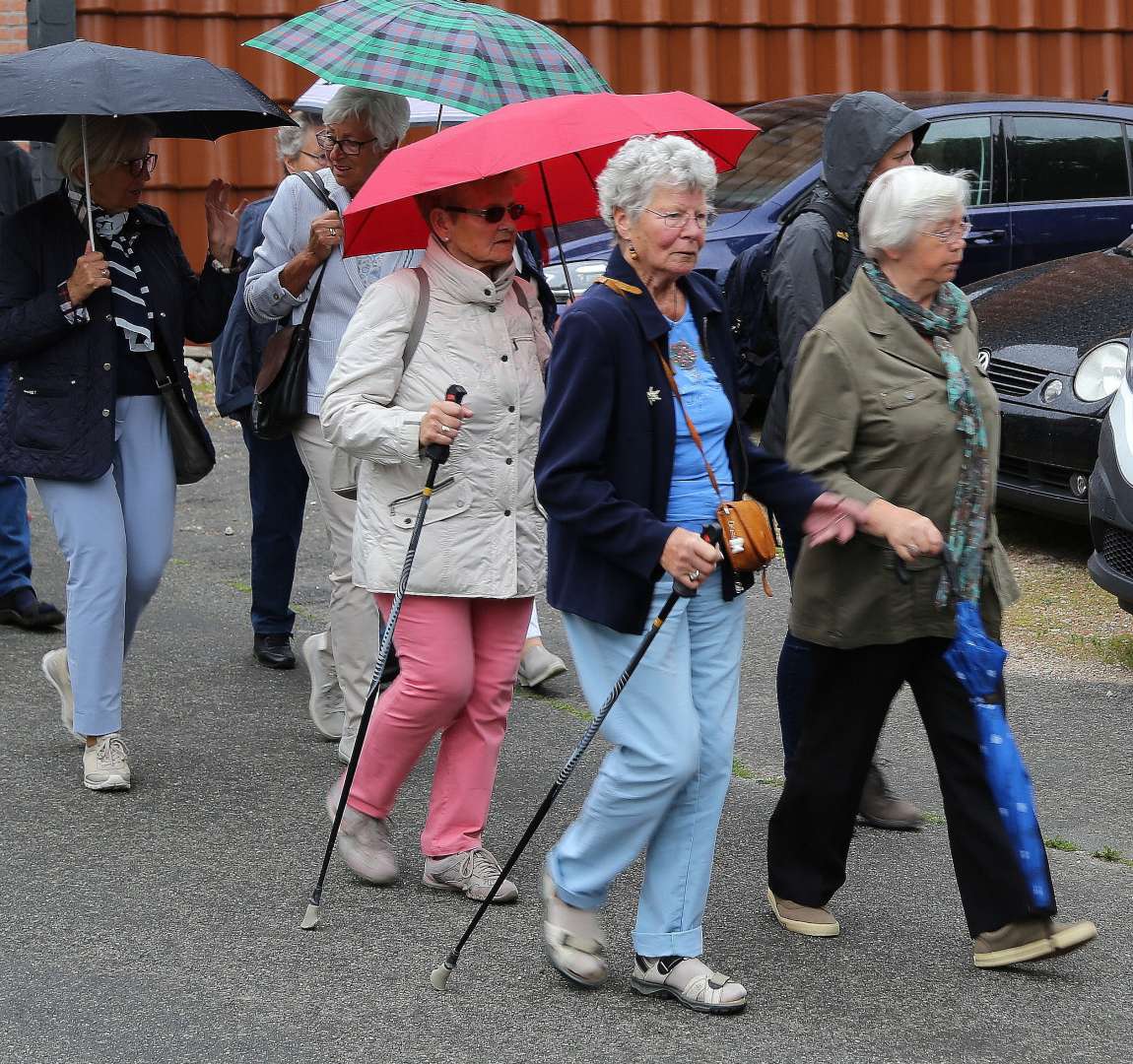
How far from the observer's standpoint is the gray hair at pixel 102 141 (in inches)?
215

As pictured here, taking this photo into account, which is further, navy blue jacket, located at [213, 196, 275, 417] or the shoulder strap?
navy blue jacket, located at [213, 196, 275, 417]

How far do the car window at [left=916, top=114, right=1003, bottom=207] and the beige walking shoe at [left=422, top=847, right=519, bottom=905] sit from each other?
6826 mm

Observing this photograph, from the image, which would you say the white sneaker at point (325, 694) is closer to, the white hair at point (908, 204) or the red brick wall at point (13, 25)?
the white hair at point (908, 204)

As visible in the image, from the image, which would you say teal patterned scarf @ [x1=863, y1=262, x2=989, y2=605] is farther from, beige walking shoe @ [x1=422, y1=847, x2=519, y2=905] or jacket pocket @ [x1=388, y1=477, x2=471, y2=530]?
beige walking shoe @ [x1=422, y1=847, x2=519, y2=905]

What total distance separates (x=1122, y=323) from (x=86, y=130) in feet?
15.1

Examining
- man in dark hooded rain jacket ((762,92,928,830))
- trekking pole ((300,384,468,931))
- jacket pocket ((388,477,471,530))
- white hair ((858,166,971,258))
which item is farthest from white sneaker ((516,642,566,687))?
white hair ((858,166,971,258))

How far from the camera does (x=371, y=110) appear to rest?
5.46m

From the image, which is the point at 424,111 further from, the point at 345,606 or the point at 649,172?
the point at 649,172

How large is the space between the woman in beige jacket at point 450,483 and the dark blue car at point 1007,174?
221 inches

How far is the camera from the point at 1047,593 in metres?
7.81

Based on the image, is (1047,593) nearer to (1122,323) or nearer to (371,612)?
(1122,323)

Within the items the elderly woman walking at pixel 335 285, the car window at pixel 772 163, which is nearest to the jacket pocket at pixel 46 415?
the elderly woman walking at pixel 335 285

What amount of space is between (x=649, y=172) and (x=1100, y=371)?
176 inches

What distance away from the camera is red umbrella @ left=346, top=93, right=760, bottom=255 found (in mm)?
4234
